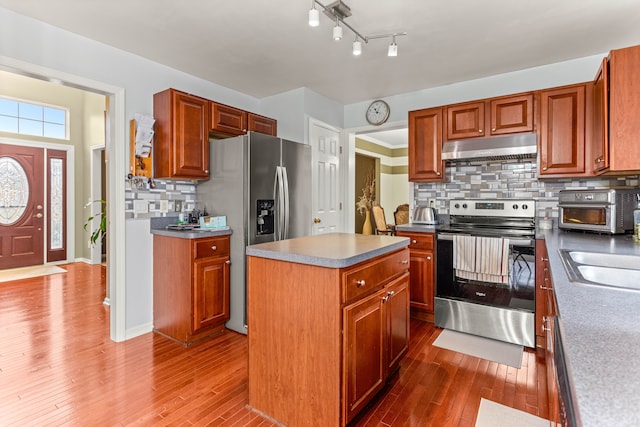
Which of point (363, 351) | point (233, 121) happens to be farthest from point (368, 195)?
point (363, 351)

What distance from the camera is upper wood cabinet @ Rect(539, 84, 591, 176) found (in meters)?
2.75

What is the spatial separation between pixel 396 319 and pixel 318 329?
716mm

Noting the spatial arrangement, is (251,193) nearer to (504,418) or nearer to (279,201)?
(279,201)

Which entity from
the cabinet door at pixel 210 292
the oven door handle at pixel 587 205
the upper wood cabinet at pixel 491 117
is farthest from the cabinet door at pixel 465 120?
the cabinet door at pixel 210 292

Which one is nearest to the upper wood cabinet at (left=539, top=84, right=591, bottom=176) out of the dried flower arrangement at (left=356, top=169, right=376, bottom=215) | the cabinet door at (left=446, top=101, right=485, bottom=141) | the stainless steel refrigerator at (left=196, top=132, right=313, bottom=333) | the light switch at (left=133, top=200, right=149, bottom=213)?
the cabinet door at (left=446, top=101, right=485, bottom=141)

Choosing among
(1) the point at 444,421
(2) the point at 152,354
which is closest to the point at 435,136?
(1) the point at 444,421

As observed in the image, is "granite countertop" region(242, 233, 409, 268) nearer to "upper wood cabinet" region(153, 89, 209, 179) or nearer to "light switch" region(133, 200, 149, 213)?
"upper wood cabinet" region(153, 89, 209, 179)

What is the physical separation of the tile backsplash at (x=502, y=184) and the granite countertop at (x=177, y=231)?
230 cm

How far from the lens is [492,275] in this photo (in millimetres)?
2768

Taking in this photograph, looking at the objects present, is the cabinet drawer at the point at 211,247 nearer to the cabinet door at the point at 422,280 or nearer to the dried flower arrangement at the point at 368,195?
the cabinet door at the point at 422,280

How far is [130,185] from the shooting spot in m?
2.92

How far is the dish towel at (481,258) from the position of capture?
107 inches

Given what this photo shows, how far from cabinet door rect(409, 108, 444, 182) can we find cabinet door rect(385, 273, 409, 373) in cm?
159

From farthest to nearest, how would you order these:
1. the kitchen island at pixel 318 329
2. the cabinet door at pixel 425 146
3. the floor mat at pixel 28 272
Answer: the floor mat at pixel 28 272
the cabinet door at pixel 425 146
the kitchen island at pixel 318 329
